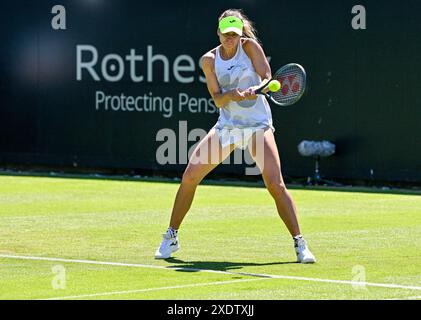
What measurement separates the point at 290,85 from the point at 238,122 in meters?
0.60

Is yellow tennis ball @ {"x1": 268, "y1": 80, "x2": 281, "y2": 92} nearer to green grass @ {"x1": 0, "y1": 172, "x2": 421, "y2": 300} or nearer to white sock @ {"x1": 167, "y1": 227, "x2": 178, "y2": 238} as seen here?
green grass @ {"x1": 0, "y1": 172, "x2": 421, "y2": 300}

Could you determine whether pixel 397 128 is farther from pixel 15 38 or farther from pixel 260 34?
pixel 15 38

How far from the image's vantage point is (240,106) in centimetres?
1066

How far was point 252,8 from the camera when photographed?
65.9 ft

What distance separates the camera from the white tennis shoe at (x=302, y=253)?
1034 cm

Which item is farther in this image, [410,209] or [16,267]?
[410,209]

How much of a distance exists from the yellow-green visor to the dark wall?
28.7 ft

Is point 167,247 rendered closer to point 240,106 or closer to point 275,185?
point 275,185

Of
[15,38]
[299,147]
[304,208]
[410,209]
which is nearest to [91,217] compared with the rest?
[304,208]

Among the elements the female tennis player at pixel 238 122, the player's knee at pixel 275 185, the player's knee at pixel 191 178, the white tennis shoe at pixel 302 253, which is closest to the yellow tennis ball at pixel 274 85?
the female tennis player at pixel 238 122

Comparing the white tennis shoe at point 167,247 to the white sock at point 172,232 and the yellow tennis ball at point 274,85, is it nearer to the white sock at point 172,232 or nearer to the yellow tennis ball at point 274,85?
the white sock at point 172,232

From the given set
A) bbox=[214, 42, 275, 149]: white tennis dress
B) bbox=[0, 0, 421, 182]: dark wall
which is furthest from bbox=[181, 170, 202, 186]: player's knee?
bbox=[0, 0, 421, 182]: dark wall

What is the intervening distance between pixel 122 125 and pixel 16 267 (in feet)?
37.4

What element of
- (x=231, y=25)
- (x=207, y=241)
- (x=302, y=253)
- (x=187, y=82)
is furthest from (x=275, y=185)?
(x=187, y=82)
